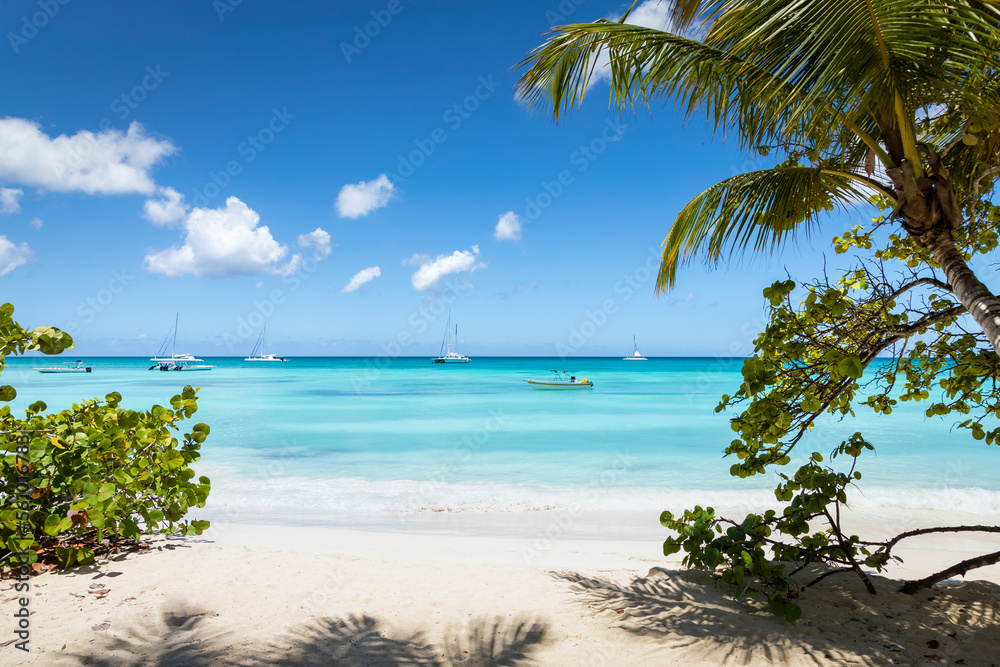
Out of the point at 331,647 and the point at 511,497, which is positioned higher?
the point at 331,647

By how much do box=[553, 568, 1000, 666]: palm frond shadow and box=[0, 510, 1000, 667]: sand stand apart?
0.01 metres

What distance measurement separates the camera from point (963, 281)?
2605mm

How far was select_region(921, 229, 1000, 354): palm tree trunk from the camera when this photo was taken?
Result: 249 cm

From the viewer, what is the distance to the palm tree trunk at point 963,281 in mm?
2488

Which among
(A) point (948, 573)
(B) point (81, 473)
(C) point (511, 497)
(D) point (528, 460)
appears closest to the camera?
(A) point (948, 573)

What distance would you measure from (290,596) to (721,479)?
30.0 feet

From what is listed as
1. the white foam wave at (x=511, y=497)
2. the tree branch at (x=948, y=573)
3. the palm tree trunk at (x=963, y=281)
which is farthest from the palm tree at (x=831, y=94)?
the white foam wave at (x=511, y=497)

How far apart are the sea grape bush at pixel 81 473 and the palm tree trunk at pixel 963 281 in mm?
4698

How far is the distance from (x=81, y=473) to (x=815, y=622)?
509 centimetres

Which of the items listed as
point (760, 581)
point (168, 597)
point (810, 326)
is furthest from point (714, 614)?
point (168, 597)

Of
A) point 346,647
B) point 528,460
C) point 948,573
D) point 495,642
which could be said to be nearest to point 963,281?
point 948,573

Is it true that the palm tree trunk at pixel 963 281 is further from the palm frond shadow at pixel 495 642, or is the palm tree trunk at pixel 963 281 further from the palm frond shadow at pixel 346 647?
the palm frond shadow at pixel 346 647

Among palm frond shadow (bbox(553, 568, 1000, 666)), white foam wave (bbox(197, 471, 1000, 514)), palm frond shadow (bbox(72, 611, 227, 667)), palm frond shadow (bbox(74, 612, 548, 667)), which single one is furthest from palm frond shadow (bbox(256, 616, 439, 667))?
white foam wave (bbox(197, 471, 1000, 514))

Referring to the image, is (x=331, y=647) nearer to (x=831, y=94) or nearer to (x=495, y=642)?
(x=495, y=642)
